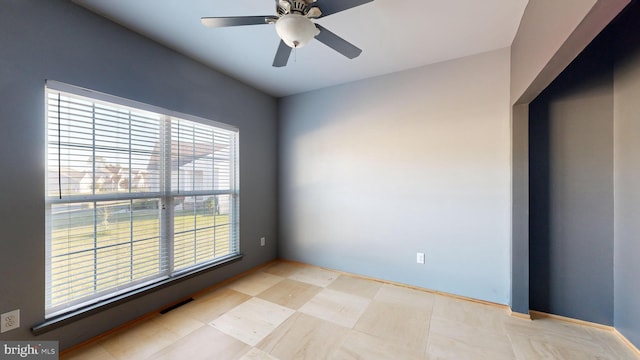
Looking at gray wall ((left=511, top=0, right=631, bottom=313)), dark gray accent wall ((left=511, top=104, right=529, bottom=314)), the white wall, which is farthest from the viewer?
the white wall

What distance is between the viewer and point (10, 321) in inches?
56.6

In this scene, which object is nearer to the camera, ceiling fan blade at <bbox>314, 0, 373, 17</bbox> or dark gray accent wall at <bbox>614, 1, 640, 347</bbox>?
ceiling fan blade at <bbox>314, 0, 373, 17</bbox>

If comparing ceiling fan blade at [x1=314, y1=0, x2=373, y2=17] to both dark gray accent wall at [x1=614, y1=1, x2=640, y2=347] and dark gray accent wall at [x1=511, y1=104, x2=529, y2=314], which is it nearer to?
dark gray accent wall at [x1=511, y1=104, x2=529, y2=314]

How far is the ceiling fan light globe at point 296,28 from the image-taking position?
1316 millimetres

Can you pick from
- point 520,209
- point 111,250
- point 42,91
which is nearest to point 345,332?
point 520,209

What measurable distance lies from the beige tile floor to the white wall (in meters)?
0.39

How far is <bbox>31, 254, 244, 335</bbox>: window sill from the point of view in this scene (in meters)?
1.54

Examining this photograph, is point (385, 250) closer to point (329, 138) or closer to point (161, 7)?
point (329, 138)

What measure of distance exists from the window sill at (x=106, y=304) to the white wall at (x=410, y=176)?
1462 mm

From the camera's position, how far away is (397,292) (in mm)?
2541

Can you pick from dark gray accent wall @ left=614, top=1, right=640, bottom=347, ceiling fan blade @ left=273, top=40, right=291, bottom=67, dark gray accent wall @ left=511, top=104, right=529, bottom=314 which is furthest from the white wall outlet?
dark gray accent wall @ left=614, top=1, right=640, bottom=347
